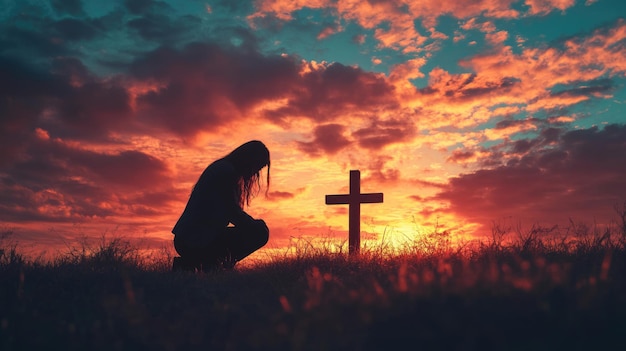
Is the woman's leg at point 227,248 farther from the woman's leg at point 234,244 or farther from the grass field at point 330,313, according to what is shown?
the grass field at point 330,313

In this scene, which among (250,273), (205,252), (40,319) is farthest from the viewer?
(205,252)

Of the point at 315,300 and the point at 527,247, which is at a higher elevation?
the point at 527,247


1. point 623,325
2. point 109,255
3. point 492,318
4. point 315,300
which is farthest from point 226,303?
point 109,255

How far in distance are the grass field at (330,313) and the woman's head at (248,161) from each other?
2291 mm

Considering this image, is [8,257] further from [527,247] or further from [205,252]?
[527,247]

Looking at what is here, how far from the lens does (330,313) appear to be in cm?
437

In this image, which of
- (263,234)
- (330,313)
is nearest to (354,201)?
(263,234)

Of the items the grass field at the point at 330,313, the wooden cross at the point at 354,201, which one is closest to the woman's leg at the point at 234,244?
the grass field at the point at 330,313

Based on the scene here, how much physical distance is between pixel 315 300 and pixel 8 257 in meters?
Answer: 5.79

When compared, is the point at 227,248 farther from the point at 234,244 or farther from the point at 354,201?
the point at 354,201

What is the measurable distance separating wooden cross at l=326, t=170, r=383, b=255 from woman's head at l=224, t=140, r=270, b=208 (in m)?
4.08

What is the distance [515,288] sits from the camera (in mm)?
4555

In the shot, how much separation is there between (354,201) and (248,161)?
14.7 ft

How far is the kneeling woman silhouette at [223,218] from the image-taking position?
27.7ft
